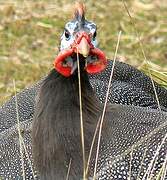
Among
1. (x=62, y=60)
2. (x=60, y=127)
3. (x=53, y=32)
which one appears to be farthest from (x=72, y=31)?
(x=53, y=32)

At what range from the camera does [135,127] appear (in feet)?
12.4

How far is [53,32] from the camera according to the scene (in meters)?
6.71

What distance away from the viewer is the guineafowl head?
11.0ft

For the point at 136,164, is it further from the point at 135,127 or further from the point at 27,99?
the point at 27,99

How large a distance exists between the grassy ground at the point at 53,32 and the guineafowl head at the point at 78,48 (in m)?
2.42

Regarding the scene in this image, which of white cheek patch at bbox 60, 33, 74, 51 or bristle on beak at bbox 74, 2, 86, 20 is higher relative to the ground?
bristle on beak at bbox 74, 2, 86, 20

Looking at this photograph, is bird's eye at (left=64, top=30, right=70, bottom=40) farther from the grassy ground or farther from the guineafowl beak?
the grassy ground

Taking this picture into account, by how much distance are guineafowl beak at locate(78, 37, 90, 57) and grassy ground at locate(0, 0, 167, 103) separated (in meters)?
2.59

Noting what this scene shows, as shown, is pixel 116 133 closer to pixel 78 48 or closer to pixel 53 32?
pixel 78 48

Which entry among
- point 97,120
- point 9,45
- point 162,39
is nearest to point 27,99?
point 97,120

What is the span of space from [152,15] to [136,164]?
3.57 m

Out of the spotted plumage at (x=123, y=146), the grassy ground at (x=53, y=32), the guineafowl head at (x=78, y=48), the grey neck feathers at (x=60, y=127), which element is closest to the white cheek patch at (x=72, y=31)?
the guineafowl head at (x=78, y=48)

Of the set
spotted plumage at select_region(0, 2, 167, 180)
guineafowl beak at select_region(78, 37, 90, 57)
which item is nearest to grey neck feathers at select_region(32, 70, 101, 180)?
spotted plumage at select_region(0, 2, 167, 180)

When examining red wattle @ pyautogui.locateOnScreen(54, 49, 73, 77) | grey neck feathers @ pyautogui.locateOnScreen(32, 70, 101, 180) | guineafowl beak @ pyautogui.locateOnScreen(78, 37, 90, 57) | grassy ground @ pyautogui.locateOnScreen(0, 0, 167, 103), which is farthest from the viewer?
grassy ground @ pyautogui.locateOnScreen(0, 0, 167, 103)
